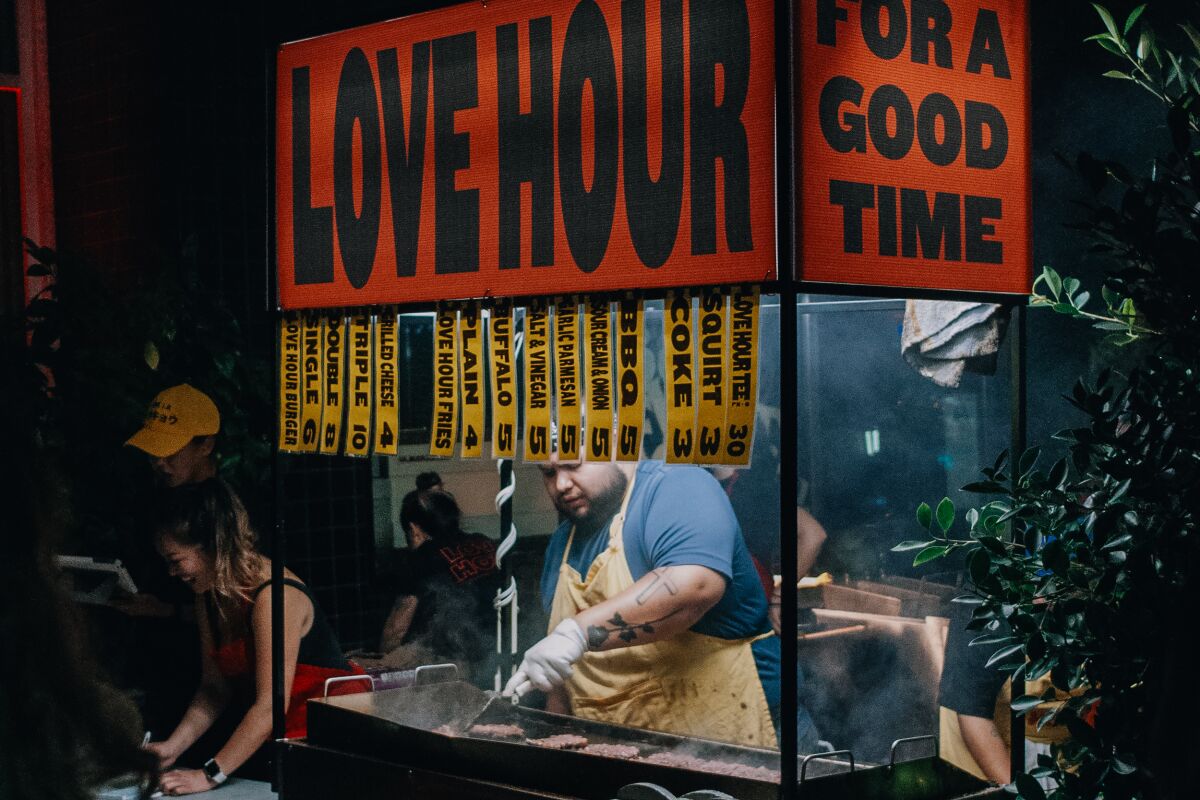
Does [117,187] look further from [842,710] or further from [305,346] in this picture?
[842,710]

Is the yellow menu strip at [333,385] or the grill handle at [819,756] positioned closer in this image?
the grill handle at [819,756]

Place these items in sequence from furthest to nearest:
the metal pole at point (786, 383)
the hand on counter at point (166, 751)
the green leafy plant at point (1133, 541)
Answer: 1. the hand on counter at point (166, 751)
2. the metal pole at point (786, 383)
3. the green leafy plant at point (1133, 541)

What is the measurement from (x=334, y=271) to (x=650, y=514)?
1.48 metres

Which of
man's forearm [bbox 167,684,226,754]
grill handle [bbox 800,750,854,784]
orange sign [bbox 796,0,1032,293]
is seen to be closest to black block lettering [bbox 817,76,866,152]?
orange sign [bbox 796,0,1032,293]

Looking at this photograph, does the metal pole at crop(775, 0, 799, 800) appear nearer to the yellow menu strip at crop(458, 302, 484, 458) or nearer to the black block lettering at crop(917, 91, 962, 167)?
the black block lettering at crop(917, 91, 962, 167)

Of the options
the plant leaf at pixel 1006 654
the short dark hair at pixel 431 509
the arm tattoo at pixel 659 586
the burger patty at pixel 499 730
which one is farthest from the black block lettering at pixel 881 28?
the short dark hair at pixel 431 509

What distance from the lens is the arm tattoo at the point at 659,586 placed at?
4902 mm

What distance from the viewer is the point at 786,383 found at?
3430 mm

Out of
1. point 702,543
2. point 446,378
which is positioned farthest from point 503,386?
point 702,543

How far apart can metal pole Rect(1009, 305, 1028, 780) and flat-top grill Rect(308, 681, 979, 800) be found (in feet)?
0.55

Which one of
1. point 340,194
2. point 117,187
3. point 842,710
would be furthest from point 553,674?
point 117,187

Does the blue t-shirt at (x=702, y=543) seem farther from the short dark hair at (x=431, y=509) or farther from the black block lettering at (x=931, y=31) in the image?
the black block lettering at (x=931, y=31)

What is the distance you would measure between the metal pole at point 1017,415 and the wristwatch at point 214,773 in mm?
3117

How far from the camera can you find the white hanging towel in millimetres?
4328
